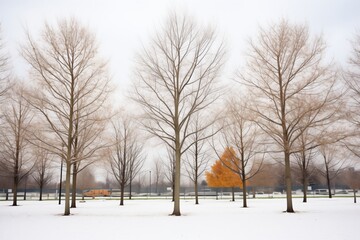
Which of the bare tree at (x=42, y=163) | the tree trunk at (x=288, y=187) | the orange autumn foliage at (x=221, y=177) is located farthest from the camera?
the orange autumn foliage at (x=221, y=177)

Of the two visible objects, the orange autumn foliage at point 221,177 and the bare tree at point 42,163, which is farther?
the orange autumn foliage at point 221,177

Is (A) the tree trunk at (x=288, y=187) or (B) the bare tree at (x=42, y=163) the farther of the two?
(B) the bare tree at (x=42, y=163)

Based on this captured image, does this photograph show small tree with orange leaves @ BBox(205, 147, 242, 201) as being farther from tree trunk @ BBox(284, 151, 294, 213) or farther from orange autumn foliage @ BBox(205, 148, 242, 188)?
tree trunk @ BBox(284, 151, 294, 213)

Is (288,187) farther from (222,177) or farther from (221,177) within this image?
(221,177)

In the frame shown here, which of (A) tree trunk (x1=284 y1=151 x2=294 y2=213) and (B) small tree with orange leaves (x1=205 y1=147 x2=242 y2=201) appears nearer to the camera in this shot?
(A) tree trunk (x1=284 y1=151 x2=294 y2=213)

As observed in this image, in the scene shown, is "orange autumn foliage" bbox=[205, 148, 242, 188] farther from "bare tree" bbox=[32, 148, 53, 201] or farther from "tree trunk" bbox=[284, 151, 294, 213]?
"bare tree" bbox=[32, 148, 53, 201]

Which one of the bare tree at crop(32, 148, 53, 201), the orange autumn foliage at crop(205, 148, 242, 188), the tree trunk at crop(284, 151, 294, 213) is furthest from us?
the orange autumn foliage at crop(205, 148, 242, 188)

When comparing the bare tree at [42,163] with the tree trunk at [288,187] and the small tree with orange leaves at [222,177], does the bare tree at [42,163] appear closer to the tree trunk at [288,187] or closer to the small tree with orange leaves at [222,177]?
the tree trunk at [288,187]

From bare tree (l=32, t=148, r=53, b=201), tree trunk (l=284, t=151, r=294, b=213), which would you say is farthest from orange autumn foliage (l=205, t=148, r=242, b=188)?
bare tree (l=32, t=148, r=53, b=201)

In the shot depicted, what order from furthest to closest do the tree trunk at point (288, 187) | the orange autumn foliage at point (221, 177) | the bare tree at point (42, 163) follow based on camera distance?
the orange autumn foliage at point (221, 177)
the bare tree at point (42, 163)
the tree trunk at point (288, 187)

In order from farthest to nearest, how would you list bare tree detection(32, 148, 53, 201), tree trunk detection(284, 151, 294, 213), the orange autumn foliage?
the orange autumn foliage, bare tree detection(32, 148, 53, 201), tree trunk detection(284, 151, 294, 213)

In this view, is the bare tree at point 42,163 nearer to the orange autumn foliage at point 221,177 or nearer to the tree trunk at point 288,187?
the tree trunk at point 288,187

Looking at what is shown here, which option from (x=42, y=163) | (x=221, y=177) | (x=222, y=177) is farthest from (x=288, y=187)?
(x=42, y=163)

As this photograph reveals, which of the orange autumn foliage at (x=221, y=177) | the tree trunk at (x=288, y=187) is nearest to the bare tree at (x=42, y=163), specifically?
the tree trunk at (x=288, y=187)
